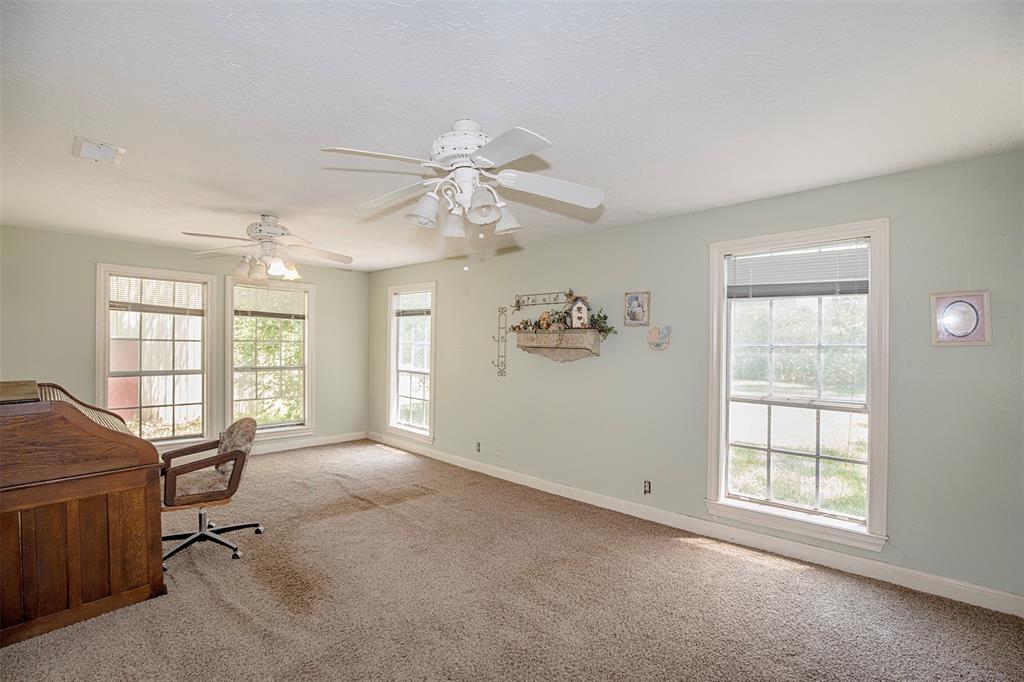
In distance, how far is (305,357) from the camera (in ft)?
21.4

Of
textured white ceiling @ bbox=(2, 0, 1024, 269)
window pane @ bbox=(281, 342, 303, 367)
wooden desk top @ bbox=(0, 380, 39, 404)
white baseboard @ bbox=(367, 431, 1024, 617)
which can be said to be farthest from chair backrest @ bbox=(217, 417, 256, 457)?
window pane @ bbox=(281, 342, 303, 367)

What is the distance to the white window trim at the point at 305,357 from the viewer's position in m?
5.77

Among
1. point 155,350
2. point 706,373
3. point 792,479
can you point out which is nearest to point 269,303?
point 155,350

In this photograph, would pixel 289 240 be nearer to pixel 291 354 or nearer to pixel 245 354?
pixel 245 354

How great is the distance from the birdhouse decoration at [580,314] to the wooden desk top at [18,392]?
3525mm

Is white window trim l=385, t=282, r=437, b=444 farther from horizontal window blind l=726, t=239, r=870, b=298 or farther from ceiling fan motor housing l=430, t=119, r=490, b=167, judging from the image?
ceiling fan motor housing l=430, t=119, r=490, b=167

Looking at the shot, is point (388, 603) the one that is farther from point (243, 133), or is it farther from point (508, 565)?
point (243, 133)

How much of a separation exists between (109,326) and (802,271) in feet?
21.0

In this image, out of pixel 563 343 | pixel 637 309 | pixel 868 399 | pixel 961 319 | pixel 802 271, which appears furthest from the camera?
pixel 563 343

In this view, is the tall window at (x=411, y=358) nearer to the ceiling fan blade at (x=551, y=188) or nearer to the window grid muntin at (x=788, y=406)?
the window grid muntin at (x=788, y=406)

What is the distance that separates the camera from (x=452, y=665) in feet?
7.02

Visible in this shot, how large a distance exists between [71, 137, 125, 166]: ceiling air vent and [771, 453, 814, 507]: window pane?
4550mm

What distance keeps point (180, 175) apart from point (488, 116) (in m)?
2.15

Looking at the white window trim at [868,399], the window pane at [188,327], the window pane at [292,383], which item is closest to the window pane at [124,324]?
the window pane at [188,327]
